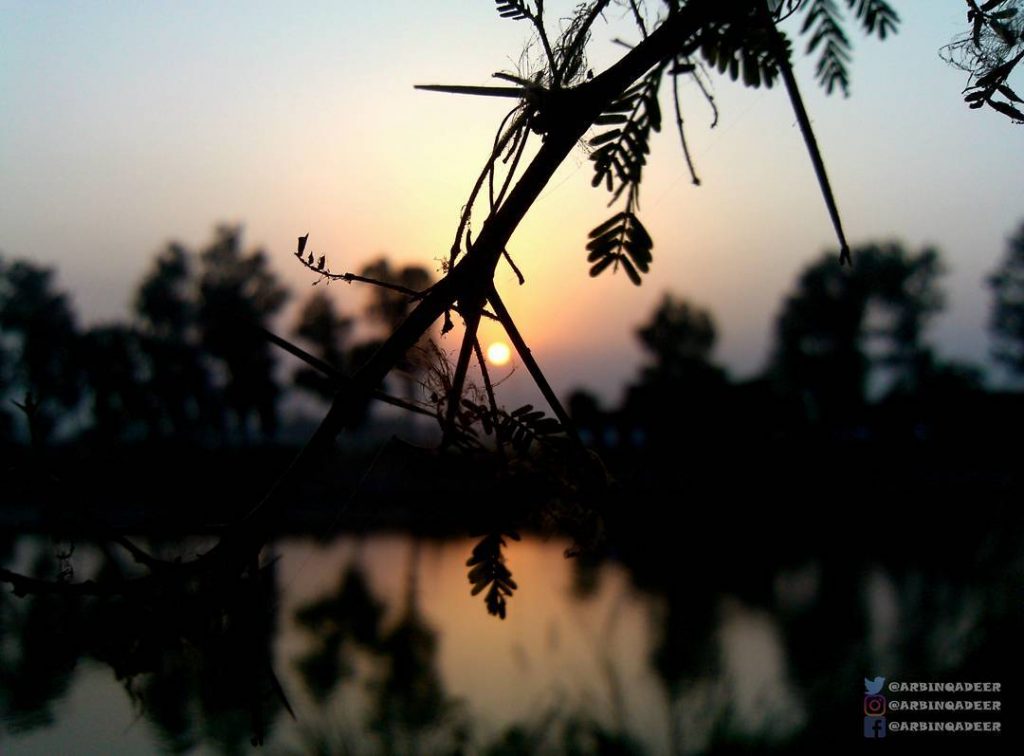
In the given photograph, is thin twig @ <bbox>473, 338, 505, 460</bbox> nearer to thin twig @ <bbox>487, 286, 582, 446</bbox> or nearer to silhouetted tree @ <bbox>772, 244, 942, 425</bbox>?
thin twig @ <bbox>487, 286, 582, 446</bbox>

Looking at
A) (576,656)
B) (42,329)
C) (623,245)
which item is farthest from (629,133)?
(576,656)

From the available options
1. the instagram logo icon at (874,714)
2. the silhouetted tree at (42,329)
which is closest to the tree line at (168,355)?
the silhouetted tree at (42,329)

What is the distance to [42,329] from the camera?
208cm

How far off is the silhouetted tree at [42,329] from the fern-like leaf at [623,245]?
4.26ft

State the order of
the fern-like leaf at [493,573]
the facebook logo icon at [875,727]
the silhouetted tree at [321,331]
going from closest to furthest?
1. the fern-like leaf at [493,573]
2. the silhouetted tree at [321,331]
3. the facebook logo icon at [875,727]

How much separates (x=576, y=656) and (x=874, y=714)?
1630 mm

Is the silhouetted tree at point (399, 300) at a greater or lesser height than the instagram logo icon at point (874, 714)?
greater

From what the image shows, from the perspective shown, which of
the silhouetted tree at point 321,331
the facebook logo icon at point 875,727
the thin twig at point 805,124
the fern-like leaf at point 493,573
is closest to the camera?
the thin twig at point 805,124

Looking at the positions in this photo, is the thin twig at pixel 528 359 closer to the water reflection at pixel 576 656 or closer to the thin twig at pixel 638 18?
the thin twig at pixel 638 18

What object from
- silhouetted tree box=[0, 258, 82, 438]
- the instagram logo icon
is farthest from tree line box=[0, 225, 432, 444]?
the instagram logo icon

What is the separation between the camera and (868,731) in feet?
9.70

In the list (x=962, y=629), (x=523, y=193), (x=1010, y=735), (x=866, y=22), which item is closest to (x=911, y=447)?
(x=962, y=629)

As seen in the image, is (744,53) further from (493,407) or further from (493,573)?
(493,573)

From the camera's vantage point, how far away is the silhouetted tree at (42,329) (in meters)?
1.85
